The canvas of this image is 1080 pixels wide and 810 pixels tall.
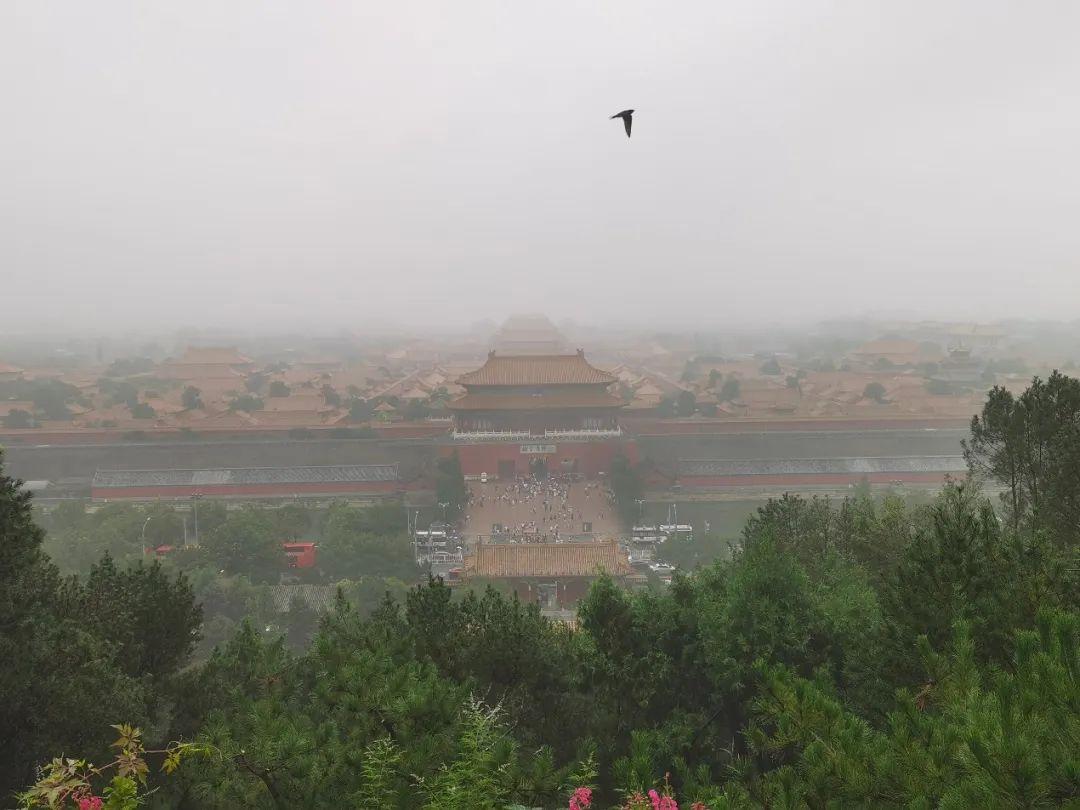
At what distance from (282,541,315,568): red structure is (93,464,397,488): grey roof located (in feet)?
20.0

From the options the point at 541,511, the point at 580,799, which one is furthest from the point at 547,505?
the point at 580,799

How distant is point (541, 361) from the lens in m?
28.7

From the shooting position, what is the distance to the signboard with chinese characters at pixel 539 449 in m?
25.8

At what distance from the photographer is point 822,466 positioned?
25500 millimetres

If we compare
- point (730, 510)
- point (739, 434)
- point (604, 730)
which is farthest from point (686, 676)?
point (739, 434)

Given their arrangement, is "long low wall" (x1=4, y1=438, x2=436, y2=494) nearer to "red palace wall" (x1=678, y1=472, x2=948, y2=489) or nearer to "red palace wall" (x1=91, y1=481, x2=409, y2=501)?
"red palace wall" (x1=91, y1=481, x2=409, y2=501)

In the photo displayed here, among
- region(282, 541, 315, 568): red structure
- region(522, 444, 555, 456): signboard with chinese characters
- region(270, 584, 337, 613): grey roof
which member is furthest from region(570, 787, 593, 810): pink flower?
region(522, 444, 555, 456): signboard with chinese characters

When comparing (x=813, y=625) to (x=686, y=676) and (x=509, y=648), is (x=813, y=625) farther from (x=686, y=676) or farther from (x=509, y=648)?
(x=509, y=648)

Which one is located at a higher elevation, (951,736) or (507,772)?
(951,736)

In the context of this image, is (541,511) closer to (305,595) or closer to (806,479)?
(305,595)

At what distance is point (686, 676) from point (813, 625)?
103 cm

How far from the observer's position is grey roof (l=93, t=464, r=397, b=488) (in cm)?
2439

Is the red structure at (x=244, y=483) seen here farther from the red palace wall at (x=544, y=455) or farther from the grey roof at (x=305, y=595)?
the grey roof at (x=305, y=595)

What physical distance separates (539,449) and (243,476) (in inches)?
368
